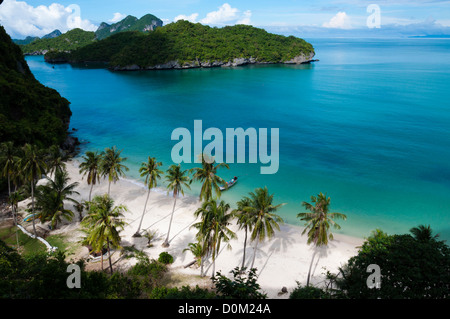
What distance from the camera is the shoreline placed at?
31.4 m

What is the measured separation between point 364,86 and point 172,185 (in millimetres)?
127035

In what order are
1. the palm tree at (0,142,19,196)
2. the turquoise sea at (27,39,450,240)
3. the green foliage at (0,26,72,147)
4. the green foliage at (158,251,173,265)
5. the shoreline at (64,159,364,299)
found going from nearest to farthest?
the shoreline at (64,159,364,299), the green foliage at (158,251,173,265), the palm tree at (0,142,19,196), the green foliage at (0,26,72,147), the turquoise sea at (27,39,450,240)

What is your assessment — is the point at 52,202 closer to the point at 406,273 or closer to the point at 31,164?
the point at 31,164

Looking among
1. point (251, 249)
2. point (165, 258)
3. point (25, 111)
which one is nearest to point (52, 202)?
point (165, 258)

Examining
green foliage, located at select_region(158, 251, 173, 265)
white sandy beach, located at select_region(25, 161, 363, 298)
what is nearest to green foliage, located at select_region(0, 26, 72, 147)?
white sandy beach, located at select_region(25, 161, 363, 298)

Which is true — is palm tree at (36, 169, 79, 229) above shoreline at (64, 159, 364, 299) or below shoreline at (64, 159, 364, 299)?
above

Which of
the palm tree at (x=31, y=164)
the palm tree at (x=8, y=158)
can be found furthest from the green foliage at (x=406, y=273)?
the palm tree at (x=8, y=158)

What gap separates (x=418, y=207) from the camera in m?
46.6

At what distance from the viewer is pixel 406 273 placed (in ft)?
70.2

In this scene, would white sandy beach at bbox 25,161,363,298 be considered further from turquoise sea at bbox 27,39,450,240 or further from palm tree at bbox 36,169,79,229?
turquoise sea at bbox 27,39,450,240

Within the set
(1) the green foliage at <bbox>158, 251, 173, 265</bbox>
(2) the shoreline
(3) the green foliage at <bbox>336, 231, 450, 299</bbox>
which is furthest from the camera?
(1) the green foliage at <bbox>158, 251, 173, 265</bbox>

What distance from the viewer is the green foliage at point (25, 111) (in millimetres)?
48688

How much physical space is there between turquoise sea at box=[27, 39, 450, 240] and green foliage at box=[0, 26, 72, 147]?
13374mm

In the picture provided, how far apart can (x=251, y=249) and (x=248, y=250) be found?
49 cm
